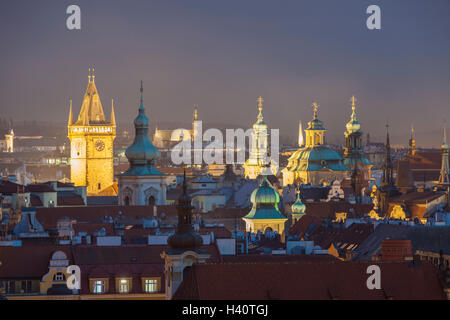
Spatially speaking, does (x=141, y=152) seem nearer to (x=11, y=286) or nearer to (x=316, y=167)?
(x=316, y=167)

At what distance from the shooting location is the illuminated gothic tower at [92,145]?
128750mm

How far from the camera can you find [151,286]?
50.5 m

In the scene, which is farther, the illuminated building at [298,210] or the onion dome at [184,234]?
the illuminated building at [298,210]

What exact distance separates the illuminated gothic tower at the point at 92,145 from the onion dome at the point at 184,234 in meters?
85.4

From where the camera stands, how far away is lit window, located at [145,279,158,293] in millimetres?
50297

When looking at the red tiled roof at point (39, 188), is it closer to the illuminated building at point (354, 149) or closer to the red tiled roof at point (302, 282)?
the illuminated building at point (354, 149)

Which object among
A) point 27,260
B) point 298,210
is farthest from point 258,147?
point 27,260

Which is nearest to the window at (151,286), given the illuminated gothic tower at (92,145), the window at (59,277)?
the window at (59,277)

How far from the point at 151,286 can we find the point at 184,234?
980cm

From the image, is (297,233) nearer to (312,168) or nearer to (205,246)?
(205,246)

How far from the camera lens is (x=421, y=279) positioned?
41.2m

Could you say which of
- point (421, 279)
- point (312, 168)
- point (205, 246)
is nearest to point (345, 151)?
Answer: point (312, 168)

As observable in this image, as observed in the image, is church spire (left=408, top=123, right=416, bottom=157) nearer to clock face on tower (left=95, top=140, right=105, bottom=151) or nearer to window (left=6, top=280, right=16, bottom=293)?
clock face on tower (left=95, top=140, right=105, bottom=151)

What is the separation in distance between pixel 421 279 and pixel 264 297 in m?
5.16
